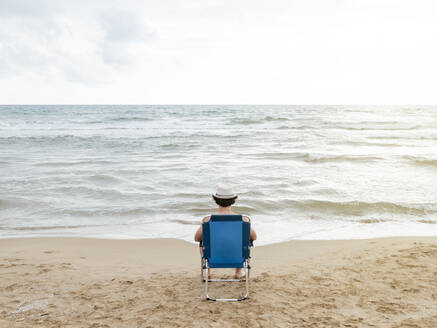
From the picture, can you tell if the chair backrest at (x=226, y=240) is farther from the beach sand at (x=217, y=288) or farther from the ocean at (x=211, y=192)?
the ocean at (x=211, y=192)

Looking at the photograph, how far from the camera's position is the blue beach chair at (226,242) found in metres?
3.76

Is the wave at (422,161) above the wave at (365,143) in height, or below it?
below

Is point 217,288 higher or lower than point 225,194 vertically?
lower

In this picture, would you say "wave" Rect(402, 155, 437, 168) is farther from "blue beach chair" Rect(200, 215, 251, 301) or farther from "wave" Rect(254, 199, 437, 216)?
"blue beach chair" Rect(200, 215, 251, 301)

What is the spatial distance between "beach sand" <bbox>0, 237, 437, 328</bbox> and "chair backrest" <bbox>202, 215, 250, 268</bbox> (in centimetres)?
46

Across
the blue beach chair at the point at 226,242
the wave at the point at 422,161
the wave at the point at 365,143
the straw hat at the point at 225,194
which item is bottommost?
the wave at the point at 422,161

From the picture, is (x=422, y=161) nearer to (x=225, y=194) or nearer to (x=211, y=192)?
(x=211, y=192)

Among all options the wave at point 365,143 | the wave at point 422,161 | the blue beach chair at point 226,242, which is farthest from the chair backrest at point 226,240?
the wave at point 365,143

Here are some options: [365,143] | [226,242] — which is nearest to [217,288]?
[226,242]

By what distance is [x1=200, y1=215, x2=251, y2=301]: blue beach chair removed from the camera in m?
3.76

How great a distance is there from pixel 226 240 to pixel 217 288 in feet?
2.49

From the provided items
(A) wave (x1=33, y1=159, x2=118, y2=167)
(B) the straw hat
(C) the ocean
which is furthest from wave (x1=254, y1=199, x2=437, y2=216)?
(A) wave (x1=33, y1=159, x2=118, y2=167)

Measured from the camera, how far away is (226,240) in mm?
3818

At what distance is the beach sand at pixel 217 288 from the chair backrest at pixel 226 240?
464mm
